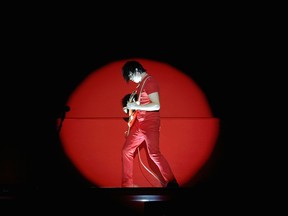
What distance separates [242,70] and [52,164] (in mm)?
3555

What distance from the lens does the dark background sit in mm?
5359

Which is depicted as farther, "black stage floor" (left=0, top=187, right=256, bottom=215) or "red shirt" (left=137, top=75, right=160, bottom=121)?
"red shirt" (left=137, top=75, right=160, bottom=121)

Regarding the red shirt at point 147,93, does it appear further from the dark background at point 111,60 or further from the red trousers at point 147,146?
the dark background at point 111,60

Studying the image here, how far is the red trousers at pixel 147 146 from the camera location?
3982 mm

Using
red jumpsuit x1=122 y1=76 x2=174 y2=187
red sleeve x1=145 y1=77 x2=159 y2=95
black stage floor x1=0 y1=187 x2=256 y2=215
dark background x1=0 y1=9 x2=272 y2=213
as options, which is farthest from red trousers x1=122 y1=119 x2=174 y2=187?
dark background x1=0 y1=9 x2=272 y2=213

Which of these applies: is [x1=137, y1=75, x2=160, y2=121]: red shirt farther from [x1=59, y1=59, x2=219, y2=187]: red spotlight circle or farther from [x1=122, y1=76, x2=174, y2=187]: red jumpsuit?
[x1=59, y1=59, x2=219, y2=187]: red spotlight circle

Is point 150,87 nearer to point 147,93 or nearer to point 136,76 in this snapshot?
point 147,93

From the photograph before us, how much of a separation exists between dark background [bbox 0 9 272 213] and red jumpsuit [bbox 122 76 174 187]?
156 centimetres

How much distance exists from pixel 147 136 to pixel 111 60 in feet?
6.76

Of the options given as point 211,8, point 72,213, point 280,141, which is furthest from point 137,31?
point 72,213

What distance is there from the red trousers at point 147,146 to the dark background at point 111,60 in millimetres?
1547

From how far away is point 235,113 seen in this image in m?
5.53

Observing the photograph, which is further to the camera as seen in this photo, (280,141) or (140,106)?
(280,141)

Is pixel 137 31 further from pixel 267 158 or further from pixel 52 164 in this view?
pixel 267 158
